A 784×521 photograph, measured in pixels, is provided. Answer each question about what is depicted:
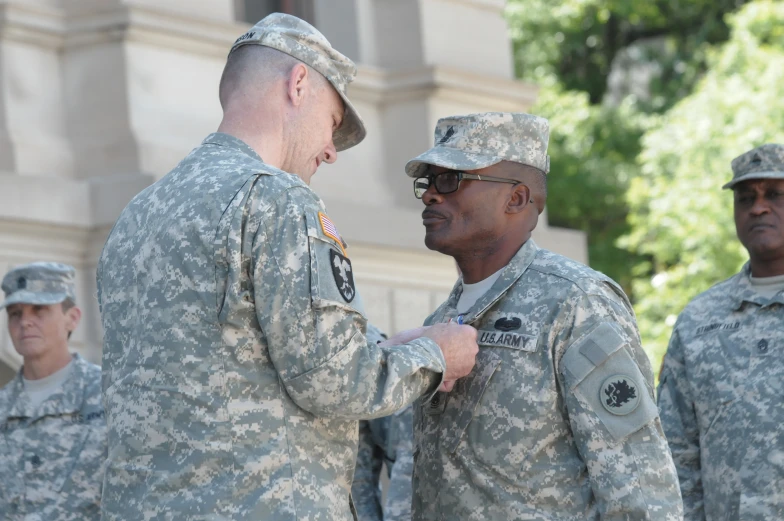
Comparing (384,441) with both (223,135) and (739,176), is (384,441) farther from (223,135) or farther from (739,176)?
(223,135)

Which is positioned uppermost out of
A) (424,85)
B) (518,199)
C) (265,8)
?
(265,8)

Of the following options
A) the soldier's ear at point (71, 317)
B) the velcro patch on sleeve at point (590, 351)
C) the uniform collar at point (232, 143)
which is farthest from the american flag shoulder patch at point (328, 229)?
the soldier's ear at point (71, 317)

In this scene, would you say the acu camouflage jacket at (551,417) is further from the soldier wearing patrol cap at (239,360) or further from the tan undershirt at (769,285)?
the tan undershirt at (769,285)

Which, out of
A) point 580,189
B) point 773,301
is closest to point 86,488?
point 773,301

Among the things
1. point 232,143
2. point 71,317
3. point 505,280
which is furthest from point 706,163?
point 232,143

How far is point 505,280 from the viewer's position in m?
4.27

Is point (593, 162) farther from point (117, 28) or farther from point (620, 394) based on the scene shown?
point (620, 394)

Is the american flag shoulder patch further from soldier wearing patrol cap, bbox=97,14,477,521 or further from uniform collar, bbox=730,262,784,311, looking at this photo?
uniform collar, bbox=730,262,784,311

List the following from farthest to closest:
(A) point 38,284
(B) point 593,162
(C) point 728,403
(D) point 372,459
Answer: (B) point 593,162 → (A) point 38,284 → (D) point 372,459 → (C) point 728,403

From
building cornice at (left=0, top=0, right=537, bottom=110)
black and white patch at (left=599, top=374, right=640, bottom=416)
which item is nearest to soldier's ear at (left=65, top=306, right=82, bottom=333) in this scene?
building cornice at (left=0, top=0, right=537, bottom=110)

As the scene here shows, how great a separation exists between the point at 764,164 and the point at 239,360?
2.95 m

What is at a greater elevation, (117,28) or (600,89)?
(600,89)

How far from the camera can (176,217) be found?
3.74 m

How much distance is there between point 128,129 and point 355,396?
15.8ft
